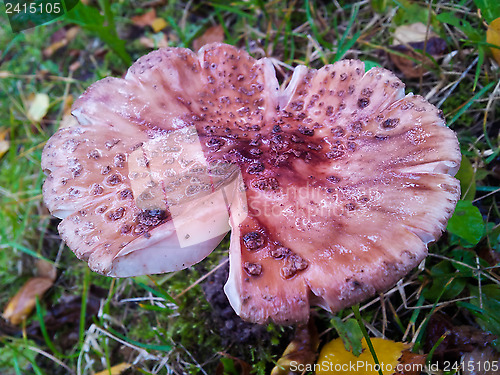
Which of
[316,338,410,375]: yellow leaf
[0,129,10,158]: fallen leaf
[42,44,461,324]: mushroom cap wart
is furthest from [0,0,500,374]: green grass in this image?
[42,44,461,324]: mushroom cap wart

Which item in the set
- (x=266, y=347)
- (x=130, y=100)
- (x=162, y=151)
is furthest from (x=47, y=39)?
(x=266, y=347)

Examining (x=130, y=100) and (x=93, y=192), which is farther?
(x=130, y=100)

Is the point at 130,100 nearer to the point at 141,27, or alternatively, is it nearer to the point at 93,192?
the point at 93,192

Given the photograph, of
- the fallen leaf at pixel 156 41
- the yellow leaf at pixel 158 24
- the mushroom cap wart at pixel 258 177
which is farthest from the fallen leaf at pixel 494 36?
the yellow leaf at pixel 158 24

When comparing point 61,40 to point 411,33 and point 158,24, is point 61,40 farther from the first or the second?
point 411,33

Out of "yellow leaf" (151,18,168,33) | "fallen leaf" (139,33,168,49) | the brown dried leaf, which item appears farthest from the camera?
"yellow leaf" (151,18,168,33)

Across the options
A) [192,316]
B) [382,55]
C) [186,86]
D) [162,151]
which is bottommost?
[192,316]

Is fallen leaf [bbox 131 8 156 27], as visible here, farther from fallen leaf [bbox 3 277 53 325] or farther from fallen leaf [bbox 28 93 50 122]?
fallen leaf [bbox 3 277 53 325]
